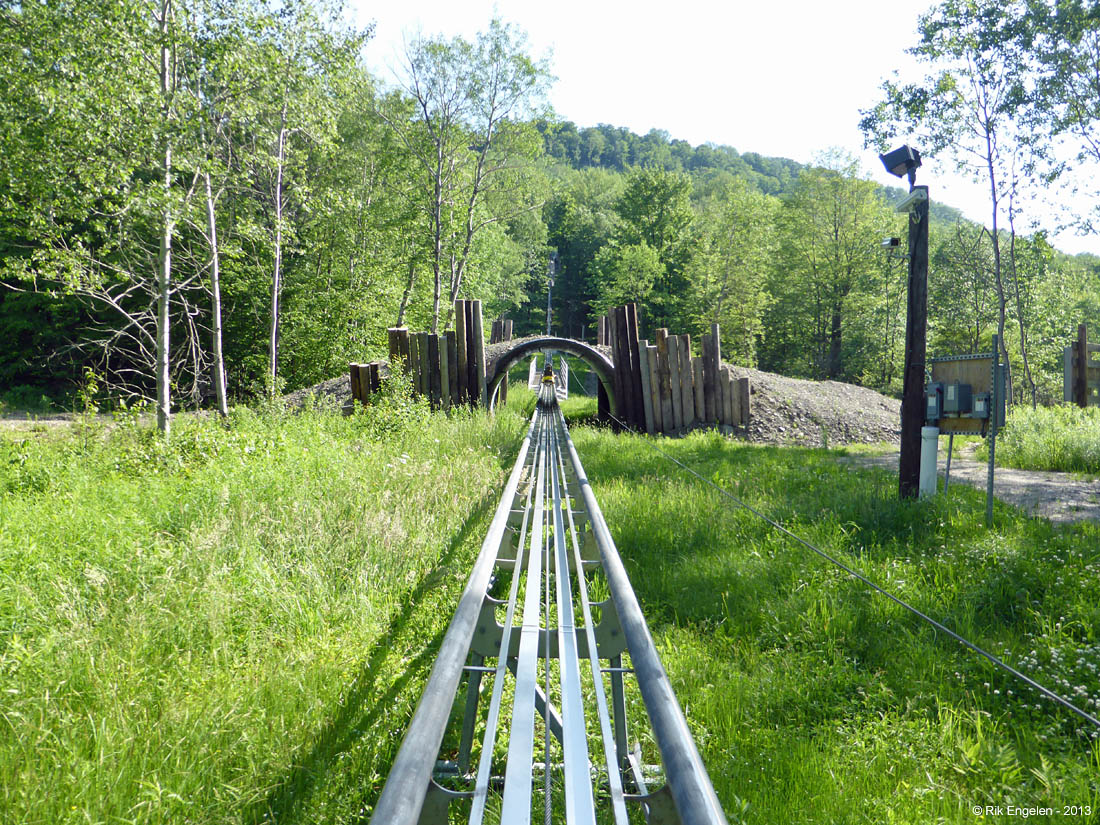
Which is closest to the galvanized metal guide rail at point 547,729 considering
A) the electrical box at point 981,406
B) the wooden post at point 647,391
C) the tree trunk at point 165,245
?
the electrical box at point 981,406

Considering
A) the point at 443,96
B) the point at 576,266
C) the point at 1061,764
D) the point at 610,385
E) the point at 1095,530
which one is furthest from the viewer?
the point at 576,266

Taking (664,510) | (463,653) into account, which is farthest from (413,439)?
(463,653)

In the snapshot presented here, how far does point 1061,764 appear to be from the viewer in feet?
8.94

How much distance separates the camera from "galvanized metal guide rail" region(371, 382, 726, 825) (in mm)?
1597

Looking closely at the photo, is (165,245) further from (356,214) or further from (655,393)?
(356,214)

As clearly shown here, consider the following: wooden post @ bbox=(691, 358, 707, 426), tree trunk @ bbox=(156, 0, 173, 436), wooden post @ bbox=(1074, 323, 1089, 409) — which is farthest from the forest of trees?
wooden post @ bbox=(691, 358, 707, 426)

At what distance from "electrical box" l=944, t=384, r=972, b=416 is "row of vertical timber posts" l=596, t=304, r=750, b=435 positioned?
23.4 ft

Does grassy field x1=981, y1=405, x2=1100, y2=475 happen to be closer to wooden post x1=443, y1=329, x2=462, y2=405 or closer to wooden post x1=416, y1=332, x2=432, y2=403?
wooden post x1=443, y1=329, x2=462, y2=405

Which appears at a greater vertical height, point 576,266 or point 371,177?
point 576,266

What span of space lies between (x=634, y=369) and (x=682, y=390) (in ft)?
3.77

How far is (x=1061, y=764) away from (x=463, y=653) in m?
2.64

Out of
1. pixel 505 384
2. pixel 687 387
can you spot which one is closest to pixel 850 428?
pixel 687 387

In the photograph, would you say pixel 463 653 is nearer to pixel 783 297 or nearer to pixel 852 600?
pixel 852 600

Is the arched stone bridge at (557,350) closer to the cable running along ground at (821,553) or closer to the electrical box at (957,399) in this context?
the cable running along ground at (821,553)
